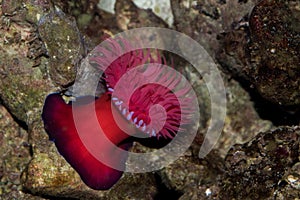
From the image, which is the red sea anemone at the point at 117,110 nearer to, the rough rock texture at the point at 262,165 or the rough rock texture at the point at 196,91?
the rough rock texture at the point at 196,91

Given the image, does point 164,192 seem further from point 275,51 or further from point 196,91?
point 275,51

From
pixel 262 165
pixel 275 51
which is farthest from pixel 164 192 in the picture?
pixel 275 51

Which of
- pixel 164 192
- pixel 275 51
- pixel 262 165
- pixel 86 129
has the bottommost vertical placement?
pixel 164 192

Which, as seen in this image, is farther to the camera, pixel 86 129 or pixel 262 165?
pixel 86 129

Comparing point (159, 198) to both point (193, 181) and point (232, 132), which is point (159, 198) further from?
point (232, 132)

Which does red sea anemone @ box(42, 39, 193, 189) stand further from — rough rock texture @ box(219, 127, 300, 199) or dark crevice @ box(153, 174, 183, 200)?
rough rock texture @ box(219, 127, 300, 199)

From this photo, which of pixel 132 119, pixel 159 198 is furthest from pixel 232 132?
pixel 132 119

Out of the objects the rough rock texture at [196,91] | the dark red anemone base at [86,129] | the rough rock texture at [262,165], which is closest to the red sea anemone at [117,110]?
the dark red anemone base at [86,129]
